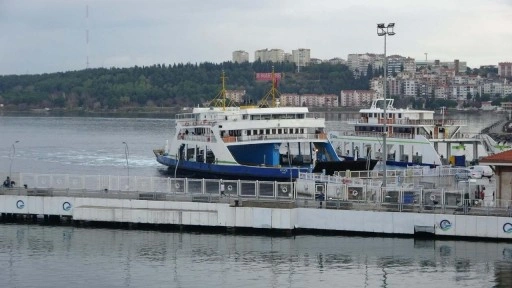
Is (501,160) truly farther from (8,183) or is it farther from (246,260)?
(8,183)

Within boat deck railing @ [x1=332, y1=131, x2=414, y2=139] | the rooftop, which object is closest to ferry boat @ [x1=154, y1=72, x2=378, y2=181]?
boat deck railing @ [x1=332, y1=131, x2=414, y2=139]

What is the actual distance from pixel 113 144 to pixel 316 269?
73.7 m

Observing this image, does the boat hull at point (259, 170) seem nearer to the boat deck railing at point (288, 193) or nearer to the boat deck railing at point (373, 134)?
the boat deck railing at point (373, 134)

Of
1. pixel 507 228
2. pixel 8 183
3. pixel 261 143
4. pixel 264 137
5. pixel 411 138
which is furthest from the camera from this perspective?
pixel 411 138

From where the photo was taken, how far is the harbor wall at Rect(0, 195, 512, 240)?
37.0 m

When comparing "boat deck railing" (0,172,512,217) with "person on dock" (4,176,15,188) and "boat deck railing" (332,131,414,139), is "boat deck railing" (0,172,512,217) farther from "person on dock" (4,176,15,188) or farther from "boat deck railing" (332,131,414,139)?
"boat deck railing" (332,131,414,139)

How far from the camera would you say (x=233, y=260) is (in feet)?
115

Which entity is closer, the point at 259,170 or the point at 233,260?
the point at 233,260

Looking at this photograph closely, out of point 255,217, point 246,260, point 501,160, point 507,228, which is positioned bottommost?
point 246,260

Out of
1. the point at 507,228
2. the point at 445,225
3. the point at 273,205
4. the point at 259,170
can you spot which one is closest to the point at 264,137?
the point at 259,170

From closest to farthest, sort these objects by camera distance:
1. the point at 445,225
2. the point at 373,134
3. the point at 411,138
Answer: the point at 445,225 < the point at 411,138 < the point at 373,134

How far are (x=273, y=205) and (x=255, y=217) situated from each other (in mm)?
794

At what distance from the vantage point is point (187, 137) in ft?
219

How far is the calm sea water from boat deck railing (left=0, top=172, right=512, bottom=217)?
4.63ft
